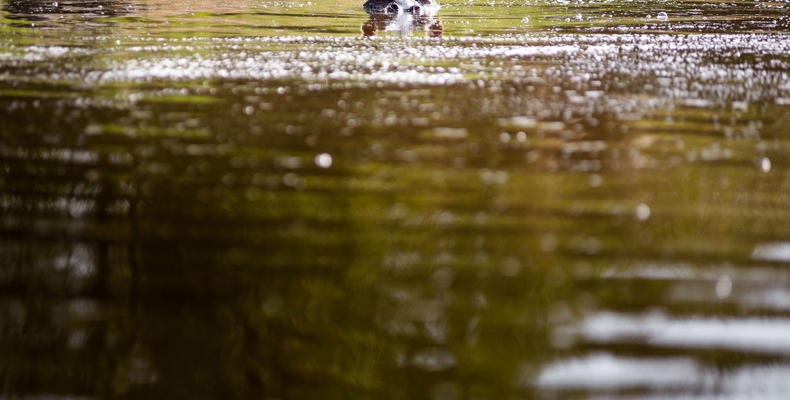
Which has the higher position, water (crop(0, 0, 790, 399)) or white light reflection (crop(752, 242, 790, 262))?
water (crop(0, 0, 790, 399))

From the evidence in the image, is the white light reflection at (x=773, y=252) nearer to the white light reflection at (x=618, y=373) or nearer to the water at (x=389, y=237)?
the water at (x=389, y=237)

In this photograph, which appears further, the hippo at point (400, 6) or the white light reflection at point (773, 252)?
the hippo at point (400, 6)

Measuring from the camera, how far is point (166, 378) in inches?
50.8

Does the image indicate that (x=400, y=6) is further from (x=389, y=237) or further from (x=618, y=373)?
(x=618, y=373)

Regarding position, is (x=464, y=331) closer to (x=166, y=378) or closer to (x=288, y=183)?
(x=166, y=378)

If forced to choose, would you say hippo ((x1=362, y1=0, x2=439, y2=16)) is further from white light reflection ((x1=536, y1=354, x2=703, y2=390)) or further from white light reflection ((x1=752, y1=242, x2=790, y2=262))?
white light reflection ((x1=536, y1=354, x2=703, y2=390))

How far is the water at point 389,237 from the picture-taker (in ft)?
4.47

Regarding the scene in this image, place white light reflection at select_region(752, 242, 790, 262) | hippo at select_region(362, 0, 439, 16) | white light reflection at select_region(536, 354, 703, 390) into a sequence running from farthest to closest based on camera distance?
hippo at select_region(362, 0, 439, 16) < white light reflection at select_region(752, 242, 790, 262) < white light reflection at select_region(536, 354, 703, 390)

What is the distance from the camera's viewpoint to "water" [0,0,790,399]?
136cm

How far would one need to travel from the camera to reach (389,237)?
6.69ft

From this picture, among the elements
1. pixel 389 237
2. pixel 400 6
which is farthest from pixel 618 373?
pixel 400 6

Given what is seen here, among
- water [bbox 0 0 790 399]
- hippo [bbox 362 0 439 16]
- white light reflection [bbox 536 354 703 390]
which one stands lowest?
white light reflection [bbox 536 354 703 390]

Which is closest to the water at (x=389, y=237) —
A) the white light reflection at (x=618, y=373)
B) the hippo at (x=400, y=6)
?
the white light reflection at (x=618, y=373)

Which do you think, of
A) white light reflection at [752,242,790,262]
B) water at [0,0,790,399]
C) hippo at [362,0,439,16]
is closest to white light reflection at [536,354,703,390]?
water at [0,0,790,399]
